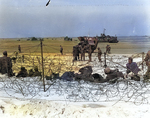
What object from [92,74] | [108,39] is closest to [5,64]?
[92,74]

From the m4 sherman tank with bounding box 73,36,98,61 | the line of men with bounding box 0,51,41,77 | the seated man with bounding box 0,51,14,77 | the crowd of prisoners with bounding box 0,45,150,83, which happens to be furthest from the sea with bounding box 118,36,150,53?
the seated man with bounding box 0,51,14,77

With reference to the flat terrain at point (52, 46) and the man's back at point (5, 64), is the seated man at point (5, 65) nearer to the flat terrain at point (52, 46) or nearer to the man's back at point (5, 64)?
the man's back at point (5, 64)

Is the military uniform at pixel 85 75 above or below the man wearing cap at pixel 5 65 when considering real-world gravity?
below

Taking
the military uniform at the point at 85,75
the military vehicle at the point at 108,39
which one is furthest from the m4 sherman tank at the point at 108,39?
the military uniform at the point at 85,75

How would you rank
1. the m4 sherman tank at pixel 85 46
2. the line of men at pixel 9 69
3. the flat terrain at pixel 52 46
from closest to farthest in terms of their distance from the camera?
1. the line of men at pixel 9 69
2. the flat terrain at pixel 52 46
3. the m4 sherman tank at pixel 85 46

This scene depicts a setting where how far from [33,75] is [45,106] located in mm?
1863

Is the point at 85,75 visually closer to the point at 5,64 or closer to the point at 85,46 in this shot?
the point at 5,64

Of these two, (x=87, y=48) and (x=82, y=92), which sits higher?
(x=87, y=48)

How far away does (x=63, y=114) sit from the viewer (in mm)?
2676

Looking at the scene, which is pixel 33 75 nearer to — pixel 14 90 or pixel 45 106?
pixel 14 90

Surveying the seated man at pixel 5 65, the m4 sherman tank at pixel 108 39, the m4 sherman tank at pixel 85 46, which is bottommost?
the seated man at pixel 5 65

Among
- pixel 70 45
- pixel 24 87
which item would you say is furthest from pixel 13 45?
pixel 24 87

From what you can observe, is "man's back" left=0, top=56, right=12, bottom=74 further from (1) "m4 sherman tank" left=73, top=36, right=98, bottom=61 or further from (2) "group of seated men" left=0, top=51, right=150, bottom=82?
(1) "m4 sherman tank" left=73, top=36, right=98, bottom=61

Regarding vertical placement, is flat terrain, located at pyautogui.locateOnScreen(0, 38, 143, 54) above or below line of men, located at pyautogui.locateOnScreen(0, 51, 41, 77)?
above
